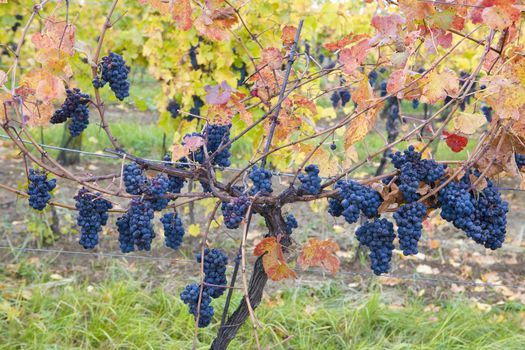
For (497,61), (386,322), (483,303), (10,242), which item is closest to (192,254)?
(10,242)

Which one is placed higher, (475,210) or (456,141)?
(456,141)

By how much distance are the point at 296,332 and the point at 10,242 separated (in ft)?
6.59

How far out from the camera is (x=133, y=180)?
1815 millimetres

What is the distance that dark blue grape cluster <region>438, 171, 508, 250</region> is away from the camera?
1770 millimetres

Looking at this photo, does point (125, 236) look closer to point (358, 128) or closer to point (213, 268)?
point (213, 268)

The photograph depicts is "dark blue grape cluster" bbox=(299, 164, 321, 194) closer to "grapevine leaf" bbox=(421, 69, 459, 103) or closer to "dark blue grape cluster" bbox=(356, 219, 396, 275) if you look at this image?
"dark blue grape cluster" bbox=(356, 219, 396, 275)

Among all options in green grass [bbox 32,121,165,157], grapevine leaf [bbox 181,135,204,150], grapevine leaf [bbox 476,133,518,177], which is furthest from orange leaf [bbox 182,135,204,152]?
green grass [bbox 32,121,165,157]

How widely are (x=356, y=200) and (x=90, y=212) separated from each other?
0.77m

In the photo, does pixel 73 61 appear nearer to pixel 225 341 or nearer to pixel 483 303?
pixel 225 341

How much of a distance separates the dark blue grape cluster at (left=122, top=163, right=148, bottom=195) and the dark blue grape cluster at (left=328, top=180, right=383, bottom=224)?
21.2 inches

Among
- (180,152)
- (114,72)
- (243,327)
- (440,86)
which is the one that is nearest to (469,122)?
(440,86)

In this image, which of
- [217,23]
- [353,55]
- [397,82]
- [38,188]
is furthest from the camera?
[217,23]

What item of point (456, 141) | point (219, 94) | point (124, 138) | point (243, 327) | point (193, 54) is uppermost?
point (124, 138)

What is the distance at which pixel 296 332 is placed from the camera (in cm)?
338
